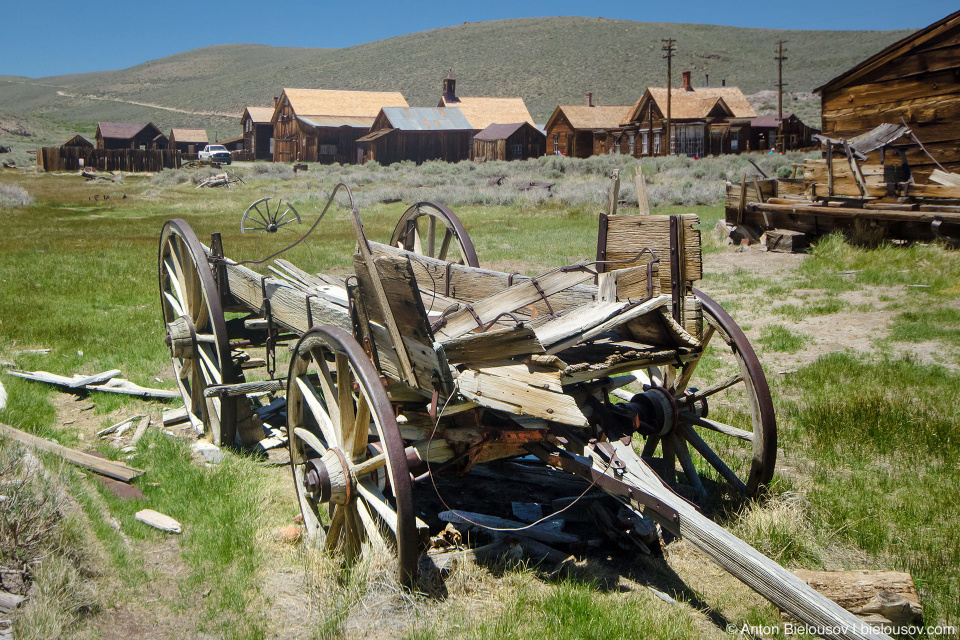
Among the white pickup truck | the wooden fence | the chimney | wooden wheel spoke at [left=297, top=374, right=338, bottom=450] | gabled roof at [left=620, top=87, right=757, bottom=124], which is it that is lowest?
wooden wheel spoke at [left=297, top=374, right=338, bottom=450]

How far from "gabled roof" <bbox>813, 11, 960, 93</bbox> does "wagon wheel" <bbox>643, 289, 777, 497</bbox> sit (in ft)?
37.3

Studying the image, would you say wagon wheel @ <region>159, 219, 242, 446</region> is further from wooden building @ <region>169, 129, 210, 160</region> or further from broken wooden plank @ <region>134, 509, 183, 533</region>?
wooden building @ <region>169, 129, 210, 160</region>

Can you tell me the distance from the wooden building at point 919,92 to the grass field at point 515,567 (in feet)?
13.4

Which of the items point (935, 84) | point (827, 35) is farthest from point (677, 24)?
point (935, 84)

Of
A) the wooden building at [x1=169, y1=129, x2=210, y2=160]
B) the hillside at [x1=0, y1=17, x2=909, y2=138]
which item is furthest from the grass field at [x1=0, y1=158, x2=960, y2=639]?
the hillside at [x1=0, y1=17, x2=909, y2=138]

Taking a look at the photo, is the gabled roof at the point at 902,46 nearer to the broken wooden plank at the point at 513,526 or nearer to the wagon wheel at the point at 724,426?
the wagon wheel at the point at 724,426

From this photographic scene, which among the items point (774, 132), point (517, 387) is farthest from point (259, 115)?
point (517, 387)

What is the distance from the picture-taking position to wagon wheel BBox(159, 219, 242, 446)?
15.4 ft

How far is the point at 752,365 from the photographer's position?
350cm

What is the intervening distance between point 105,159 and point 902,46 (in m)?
48.3

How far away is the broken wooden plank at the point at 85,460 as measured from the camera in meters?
4.39

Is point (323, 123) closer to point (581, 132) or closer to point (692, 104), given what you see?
point (581, 132)

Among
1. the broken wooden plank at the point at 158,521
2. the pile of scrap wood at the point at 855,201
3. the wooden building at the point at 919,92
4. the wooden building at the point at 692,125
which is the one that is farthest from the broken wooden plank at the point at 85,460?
the wooden building at the point at 692,125

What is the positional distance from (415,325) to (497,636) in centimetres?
123
